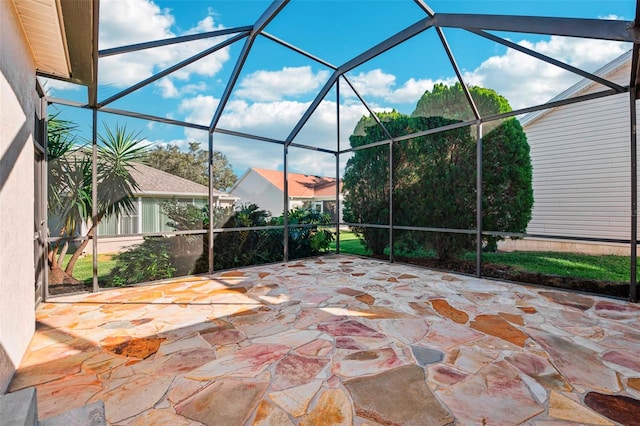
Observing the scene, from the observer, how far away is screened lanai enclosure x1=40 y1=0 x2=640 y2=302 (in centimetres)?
407

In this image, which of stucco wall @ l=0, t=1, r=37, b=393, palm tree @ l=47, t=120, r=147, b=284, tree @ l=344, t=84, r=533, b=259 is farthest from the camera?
tree @ l=344, t=84, r=533, b=259

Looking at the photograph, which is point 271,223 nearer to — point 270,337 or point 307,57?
point 307,57

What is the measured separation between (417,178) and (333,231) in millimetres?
2508

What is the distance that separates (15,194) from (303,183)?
5474 mm

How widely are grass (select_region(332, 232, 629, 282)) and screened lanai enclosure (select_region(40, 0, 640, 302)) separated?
1.1 inches

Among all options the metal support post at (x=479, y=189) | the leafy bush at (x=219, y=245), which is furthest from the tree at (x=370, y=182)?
the metal support post at (x=479, y=189)

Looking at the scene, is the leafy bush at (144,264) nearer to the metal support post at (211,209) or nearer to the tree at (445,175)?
the metal support post at (211,209)

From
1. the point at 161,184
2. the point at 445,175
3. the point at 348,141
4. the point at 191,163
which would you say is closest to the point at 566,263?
the point at 445,175

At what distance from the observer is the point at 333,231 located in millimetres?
7766

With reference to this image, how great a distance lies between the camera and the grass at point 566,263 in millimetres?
5234

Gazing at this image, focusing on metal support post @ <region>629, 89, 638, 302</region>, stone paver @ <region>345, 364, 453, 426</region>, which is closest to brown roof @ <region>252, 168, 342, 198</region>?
stone paver @ <region>345, 364, 453, 426</region>

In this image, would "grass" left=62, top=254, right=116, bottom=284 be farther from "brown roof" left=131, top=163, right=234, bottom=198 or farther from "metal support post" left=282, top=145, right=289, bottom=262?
"metal support post" left=282, top=145, right=289, bottom=262

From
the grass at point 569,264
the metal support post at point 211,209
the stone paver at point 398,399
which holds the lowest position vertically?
the stone paver at point 398,399

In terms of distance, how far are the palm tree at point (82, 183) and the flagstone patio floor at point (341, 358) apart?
2.93 feet
